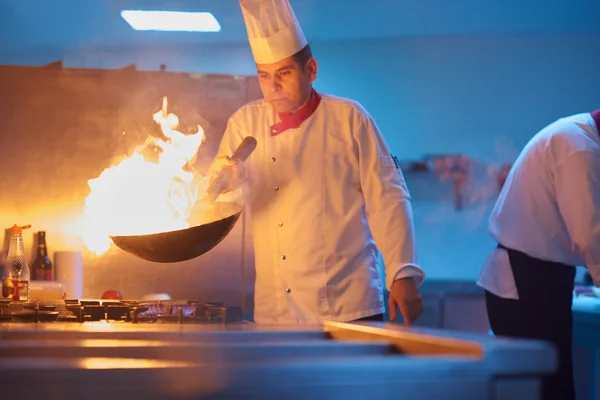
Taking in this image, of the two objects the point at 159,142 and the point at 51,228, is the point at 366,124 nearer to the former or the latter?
the point at 159,142

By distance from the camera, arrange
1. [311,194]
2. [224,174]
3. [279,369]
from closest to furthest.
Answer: [279,369], [224,174], [311,194]

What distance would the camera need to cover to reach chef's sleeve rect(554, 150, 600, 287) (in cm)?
210

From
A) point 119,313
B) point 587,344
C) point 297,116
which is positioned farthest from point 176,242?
point 587,344

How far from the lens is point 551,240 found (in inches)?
87.4

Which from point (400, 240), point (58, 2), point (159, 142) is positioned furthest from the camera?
point (58, 2)

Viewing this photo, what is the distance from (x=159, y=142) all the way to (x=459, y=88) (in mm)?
2665

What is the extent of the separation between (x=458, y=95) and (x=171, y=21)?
6.78 feet

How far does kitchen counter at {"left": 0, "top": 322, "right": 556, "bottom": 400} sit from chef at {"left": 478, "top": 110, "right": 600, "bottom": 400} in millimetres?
1318

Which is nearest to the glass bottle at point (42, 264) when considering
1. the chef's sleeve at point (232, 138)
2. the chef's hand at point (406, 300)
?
the chef's sleeve at point (232, 138)

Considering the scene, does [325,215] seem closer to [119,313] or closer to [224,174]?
[224,174]

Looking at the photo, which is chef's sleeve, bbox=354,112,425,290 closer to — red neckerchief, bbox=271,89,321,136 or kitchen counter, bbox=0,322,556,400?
red neckerchief, bbox=271,89,321,136

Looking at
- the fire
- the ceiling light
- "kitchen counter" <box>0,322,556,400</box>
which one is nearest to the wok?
the fire

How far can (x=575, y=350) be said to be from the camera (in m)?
3.40

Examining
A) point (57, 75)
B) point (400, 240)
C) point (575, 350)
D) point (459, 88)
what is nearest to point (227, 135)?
point (400, 240)
